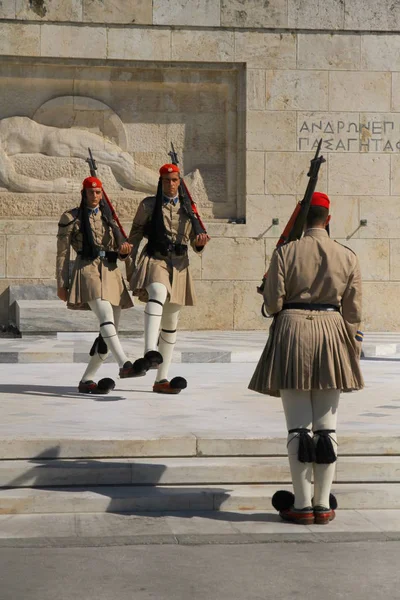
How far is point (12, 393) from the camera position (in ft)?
30.4

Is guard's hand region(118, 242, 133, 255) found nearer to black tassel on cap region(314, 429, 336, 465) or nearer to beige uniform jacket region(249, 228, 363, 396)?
beige uniform jacket region(249, 228, 363, 396)

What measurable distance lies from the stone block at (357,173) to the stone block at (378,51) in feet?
4.05

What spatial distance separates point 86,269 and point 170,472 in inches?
120

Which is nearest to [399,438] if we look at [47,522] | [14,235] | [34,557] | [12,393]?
[47,522]

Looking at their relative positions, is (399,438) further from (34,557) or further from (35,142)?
(35,142)

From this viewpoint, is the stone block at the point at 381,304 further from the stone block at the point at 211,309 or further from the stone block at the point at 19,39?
the stone block at the point at 19,39

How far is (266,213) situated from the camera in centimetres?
1608

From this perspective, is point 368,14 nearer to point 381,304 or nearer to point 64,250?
point 381,304

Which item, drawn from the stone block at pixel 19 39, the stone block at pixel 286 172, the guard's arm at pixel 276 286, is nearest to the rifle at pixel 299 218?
the guard's arm at pixel 276 286

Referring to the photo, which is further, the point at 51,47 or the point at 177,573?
the point at 51,47

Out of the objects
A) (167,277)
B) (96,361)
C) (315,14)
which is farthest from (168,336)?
(315,14)

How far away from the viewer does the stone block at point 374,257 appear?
635 inches

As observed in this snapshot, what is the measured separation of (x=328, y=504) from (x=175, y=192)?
3840 mm

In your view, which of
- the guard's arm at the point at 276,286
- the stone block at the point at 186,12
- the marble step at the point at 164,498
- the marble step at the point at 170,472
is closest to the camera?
the guard's arm at the point at 276,286
